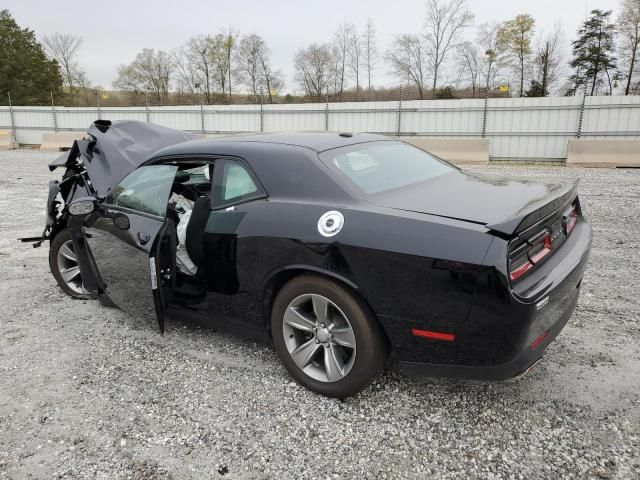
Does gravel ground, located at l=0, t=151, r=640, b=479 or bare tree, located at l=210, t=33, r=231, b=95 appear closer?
gravel ground, located at l=0, t=151, r=640, b=479

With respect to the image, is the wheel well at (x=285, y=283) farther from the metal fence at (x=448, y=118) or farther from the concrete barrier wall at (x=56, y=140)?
the concrete barrier wall at (x=56, y=140)

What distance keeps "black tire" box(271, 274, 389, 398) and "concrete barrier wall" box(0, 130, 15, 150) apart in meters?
25.4

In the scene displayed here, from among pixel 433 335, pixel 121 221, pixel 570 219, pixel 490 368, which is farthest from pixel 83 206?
pixel 570 219

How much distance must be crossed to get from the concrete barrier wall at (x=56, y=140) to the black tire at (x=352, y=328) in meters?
22.1

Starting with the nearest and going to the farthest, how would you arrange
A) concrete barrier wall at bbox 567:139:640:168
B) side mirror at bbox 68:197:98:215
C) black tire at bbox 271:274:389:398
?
black tire at bbox 271:274:389:398, side mirror at bbox 68:197:98:215, concrete barrier wall at bbox 567:139:640:168

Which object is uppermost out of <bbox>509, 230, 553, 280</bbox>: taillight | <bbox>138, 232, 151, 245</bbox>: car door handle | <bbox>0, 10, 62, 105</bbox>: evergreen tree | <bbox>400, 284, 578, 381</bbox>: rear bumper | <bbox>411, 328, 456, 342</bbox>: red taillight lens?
<bbox>0, 10, 62, 105</bbox>: evergreen tree

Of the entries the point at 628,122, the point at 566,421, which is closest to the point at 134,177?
the point at 566,421

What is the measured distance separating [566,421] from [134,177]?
342 cm

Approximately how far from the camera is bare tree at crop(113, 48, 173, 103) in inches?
2169

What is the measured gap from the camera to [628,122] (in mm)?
15477

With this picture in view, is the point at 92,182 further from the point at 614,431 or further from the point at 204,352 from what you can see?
the point at 614,431

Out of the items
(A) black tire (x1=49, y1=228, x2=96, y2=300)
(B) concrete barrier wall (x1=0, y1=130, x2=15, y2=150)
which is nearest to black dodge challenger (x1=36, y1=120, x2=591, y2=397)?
(A) black tire (x1=49, y1=228, x2=96, y2=300)

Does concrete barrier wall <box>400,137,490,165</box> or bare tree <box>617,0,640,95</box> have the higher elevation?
bare tree <box>617,0,640,95</box>

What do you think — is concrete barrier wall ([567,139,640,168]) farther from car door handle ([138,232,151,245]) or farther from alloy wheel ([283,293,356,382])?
car door handle ([138,232,151,245])
